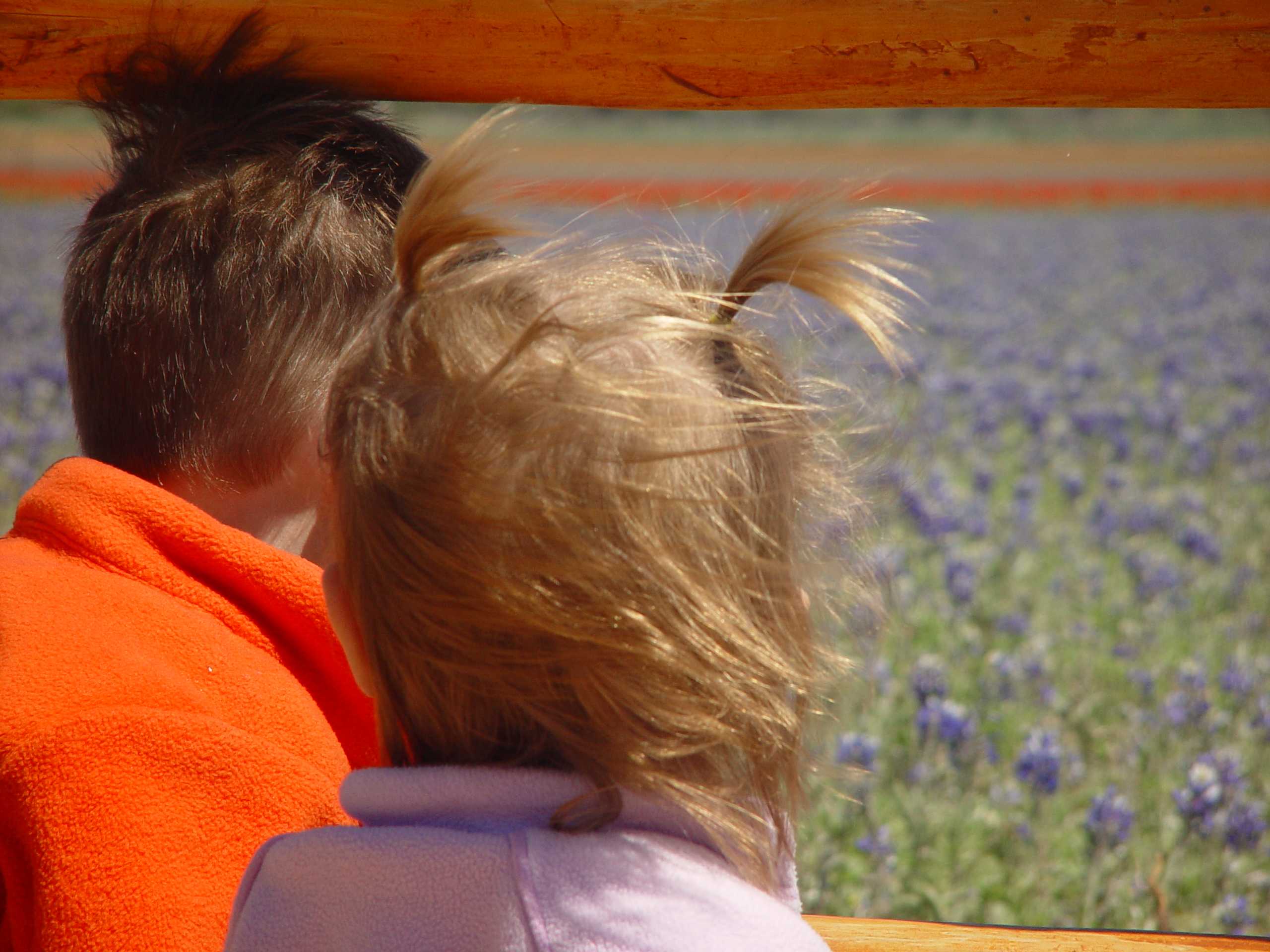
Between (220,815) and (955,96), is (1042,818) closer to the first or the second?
(955,96)

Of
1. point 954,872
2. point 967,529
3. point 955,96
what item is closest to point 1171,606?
point 967,529

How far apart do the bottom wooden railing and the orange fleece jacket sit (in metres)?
0.63

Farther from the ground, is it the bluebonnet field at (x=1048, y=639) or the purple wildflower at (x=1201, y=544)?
the purple wildflower at (x=1201, y=544)

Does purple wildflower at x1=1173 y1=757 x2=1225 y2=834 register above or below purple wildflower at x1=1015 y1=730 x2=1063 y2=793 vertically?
above

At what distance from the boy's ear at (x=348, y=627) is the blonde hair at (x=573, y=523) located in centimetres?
2

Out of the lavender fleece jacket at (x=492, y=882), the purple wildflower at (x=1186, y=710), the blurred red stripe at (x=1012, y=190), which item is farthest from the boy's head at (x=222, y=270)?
the blurred red stripe at (x=1012, y=190)

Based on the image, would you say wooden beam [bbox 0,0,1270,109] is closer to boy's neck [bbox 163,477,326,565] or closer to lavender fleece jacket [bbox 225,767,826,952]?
boy's neck [bbox 163,477,326,565]

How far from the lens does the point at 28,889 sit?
899mm

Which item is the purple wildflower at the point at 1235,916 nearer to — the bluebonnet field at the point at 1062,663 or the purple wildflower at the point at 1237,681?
the bluebonnet field at the point at 1062,663

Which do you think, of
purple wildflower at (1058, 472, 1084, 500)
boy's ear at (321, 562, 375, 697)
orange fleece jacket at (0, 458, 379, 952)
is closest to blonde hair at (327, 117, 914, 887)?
boy's ear at (321, 562, 375, 697)

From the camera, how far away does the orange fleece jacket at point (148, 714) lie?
867mm

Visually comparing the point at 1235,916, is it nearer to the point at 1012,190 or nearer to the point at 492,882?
the point at 492,882

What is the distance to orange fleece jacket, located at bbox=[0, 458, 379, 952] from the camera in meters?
0.87

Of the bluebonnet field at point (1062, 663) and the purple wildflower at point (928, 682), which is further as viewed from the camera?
the purple wildflower at point (928, 682)
